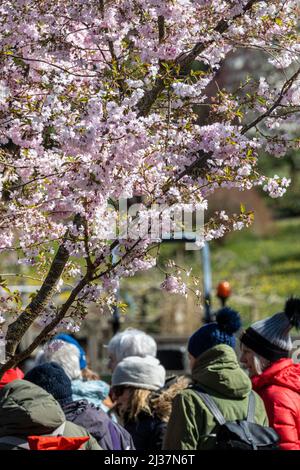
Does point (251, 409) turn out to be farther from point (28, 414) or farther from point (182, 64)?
point (182, 64)

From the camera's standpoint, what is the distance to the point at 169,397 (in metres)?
5.54

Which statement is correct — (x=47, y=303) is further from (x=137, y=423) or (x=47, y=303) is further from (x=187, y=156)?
(x=137, y=423)

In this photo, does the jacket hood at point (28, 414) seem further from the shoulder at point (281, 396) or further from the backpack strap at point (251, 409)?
the shoulder at point (281, 396)

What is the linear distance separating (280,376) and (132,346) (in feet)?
3.83

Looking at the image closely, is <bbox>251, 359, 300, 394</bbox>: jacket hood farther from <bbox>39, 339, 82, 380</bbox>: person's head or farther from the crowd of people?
<bbox>39, 339, 82, 380</bbox>: person's head

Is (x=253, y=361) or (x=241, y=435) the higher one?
(x=253, y=361)

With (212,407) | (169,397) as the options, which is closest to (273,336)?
(169,397)

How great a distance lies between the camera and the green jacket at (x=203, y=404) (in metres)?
4.26

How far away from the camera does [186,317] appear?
1728cm

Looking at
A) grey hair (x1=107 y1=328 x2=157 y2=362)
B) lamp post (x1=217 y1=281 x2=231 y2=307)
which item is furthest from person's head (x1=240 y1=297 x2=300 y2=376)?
lamp post (x1=217 y1=281 x2=231 y2=307)

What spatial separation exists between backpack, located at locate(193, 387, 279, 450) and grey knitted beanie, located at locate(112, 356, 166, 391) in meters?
1.24

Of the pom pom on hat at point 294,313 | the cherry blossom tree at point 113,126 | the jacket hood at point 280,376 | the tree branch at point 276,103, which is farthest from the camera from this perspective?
the pom pom on hat at point 294,313

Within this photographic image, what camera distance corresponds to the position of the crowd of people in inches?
159

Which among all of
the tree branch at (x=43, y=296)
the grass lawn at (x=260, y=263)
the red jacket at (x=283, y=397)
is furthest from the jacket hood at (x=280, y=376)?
the grass lawn at (x=260, y=263)
